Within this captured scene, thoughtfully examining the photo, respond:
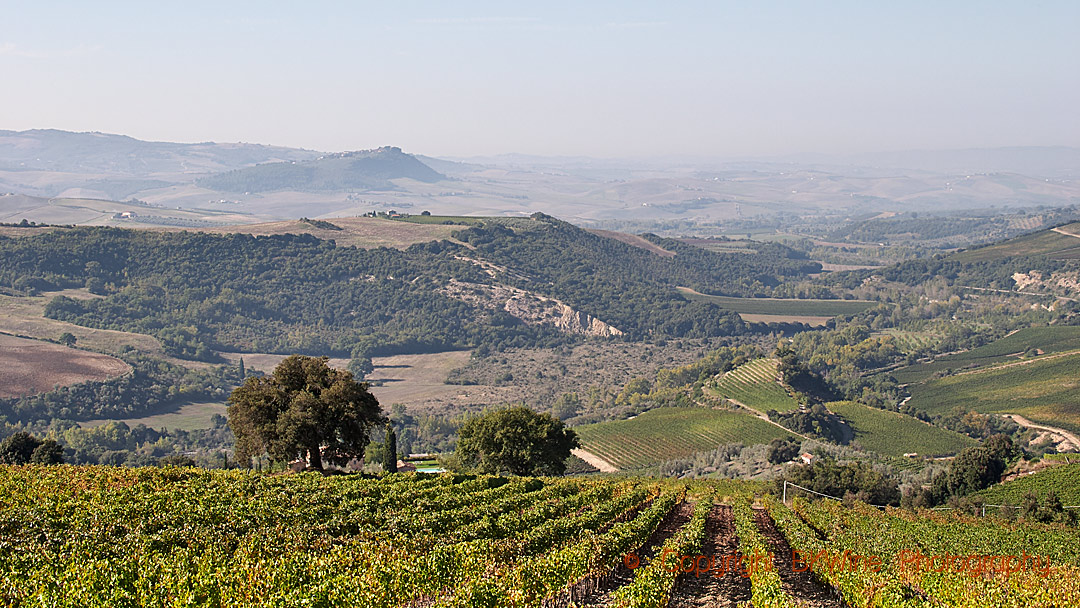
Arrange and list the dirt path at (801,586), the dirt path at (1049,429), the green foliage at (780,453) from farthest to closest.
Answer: the dirt path at (1049,429)
the green foliage at (780,453)
the dirt path at (801,586)

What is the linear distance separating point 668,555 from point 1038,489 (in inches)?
2118

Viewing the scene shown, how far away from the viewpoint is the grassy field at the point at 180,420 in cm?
15450

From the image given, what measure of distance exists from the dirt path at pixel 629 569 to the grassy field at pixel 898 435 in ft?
258

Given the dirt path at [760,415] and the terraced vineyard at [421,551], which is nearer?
the terraced vineyard at [421,551]

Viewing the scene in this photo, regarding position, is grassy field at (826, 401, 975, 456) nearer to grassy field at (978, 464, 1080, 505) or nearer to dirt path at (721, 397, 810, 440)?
→ dirt path at (721, 397, 810, 440)

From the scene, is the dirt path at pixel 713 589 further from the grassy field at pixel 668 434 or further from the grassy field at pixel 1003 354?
the grassy field at pixel 1003 354

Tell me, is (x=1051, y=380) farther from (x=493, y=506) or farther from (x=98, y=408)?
(x=98, y=408)

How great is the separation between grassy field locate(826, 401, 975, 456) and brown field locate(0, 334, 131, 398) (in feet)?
427

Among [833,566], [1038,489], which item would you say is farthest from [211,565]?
[1038,489]

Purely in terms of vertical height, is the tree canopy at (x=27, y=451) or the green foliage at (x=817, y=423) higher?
the tree canopy at (x=27, y=451)

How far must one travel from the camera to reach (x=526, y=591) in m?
24.8

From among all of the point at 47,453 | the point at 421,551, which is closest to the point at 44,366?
the point at 47,453

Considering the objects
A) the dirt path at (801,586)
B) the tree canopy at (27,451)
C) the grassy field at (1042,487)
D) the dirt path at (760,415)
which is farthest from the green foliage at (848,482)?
the tree canopy at (27,451)

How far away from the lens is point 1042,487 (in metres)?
71.9
